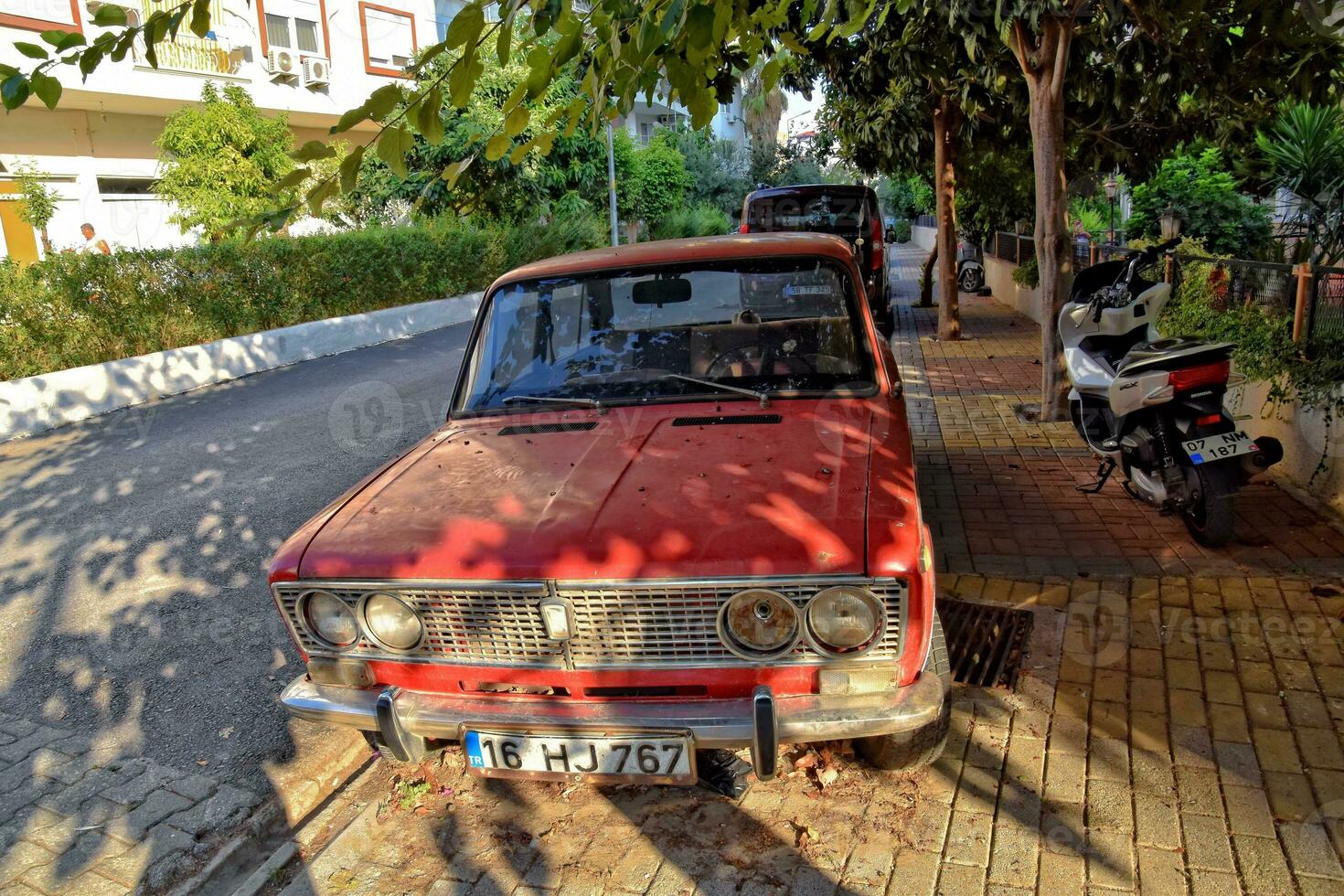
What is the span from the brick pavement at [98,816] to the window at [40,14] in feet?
62.4

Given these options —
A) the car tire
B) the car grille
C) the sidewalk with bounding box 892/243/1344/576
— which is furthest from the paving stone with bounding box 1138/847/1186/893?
the sidewalk with bounding box 892/243/1344/576

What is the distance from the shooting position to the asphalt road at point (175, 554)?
401 centimetres

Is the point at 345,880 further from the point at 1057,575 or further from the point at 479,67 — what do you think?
the point at 1057,575

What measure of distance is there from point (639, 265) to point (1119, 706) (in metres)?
2.61

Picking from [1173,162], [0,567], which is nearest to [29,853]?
[0,567]

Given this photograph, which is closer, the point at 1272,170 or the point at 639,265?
the point at 639,265

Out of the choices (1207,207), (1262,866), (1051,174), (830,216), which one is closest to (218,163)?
(830,216)

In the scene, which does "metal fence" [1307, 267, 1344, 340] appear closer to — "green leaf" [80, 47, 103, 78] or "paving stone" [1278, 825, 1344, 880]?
"paving stone" [1278, 825, 1344, 880]

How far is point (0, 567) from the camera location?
→ 5.78 m

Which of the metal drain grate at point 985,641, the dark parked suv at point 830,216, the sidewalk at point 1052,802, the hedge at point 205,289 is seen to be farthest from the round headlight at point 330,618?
the dark parked suv at point 830,216

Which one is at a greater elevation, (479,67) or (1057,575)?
(479,67)

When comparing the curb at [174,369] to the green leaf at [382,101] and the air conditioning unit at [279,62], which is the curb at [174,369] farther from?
the air conditioning unit at [279,62]

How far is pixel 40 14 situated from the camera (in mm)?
18719

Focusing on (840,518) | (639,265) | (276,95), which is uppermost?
(276,95)
